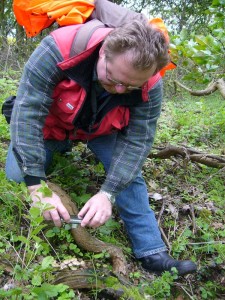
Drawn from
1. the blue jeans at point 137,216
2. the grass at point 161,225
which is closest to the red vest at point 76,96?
the blue jeans at point 137,216

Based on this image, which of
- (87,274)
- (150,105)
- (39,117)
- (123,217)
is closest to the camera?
(87,274)

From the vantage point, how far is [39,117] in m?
2.42

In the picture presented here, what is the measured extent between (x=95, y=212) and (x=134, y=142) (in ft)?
2.15

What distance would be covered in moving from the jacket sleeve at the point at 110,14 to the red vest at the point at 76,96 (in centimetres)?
20

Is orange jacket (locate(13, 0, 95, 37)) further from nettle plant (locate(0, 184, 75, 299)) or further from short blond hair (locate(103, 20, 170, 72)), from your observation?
nettle plant (locate(0, 184, 75, 299))

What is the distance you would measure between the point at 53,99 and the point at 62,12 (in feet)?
1.76

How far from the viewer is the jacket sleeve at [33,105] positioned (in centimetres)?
233

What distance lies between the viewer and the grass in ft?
6.33

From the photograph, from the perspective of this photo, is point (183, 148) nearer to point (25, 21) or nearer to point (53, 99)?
point (53, 99)

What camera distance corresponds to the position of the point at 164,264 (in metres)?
2.70

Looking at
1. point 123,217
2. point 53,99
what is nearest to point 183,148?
point 123,217

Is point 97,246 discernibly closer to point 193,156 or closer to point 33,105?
point 33,105

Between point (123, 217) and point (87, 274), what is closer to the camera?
point (87, 274)

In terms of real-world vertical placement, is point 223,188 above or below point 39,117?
below
